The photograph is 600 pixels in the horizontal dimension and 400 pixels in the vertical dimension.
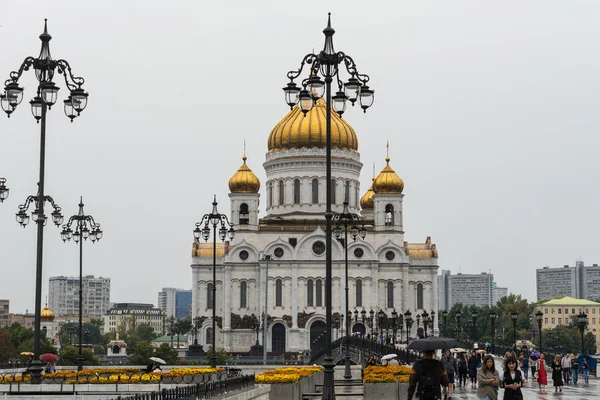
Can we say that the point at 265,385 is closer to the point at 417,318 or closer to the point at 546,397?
the point at 546,397

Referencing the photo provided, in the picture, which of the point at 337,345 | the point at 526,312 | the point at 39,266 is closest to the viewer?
the point at 39,266

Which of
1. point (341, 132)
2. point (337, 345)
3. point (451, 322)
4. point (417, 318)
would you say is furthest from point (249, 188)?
point (451, 322)

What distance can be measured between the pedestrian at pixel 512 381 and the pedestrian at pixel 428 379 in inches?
112

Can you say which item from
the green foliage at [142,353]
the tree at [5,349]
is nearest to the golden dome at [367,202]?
the tree at [5,349]

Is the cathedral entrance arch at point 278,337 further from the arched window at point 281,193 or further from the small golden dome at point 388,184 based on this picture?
the small golden dome at point 388,184

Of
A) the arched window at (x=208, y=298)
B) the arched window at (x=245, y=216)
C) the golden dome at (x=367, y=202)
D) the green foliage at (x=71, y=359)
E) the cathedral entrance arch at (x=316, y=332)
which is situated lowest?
the green foliage at (x=71, y=359)

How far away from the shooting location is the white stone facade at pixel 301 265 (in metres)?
85.4

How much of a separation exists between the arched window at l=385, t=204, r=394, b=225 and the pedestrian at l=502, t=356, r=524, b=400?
227 feet

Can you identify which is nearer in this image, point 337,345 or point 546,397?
point 546,397

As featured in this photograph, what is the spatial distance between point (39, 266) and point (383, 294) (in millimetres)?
63828

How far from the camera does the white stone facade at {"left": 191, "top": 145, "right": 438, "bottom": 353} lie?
8538cm

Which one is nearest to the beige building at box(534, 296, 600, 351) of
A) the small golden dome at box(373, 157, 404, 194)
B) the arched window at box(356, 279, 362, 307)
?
the small golden dome at box(373, 157, 404, 194)

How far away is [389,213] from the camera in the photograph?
3543 inches

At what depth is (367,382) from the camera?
90.6 feet
